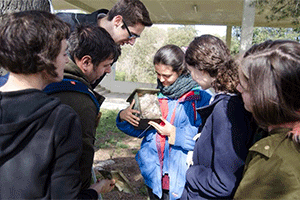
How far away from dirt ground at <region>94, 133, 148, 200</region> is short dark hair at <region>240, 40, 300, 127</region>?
95.7 inches

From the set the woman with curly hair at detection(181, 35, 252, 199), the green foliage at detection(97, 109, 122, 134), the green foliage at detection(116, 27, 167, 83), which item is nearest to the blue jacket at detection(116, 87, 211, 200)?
the woman with curly hair at detection(181, 35, 252, 199)

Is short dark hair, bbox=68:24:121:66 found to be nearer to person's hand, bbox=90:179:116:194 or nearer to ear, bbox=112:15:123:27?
person's hand, bbox=90:179:116:194

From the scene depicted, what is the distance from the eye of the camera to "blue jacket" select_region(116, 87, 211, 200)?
7.03 ft

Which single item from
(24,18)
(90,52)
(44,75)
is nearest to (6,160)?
(44,75)

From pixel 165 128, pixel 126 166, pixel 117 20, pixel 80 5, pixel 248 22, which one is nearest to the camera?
pixel 165 128

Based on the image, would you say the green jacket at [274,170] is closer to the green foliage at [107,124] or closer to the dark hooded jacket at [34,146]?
the dark hooded jacket at [34,146]

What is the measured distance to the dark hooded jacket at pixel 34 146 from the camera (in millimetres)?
1008

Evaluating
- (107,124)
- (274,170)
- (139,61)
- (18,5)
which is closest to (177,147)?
(274,170)

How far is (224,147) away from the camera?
1340 mm

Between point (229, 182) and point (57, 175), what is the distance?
2.94ft

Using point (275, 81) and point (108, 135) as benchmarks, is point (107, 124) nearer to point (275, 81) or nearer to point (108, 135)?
point (108, 135)

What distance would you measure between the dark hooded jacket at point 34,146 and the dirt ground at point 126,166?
2.24 meters

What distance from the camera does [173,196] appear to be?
2.13 metres

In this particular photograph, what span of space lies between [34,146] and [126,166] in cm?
351
